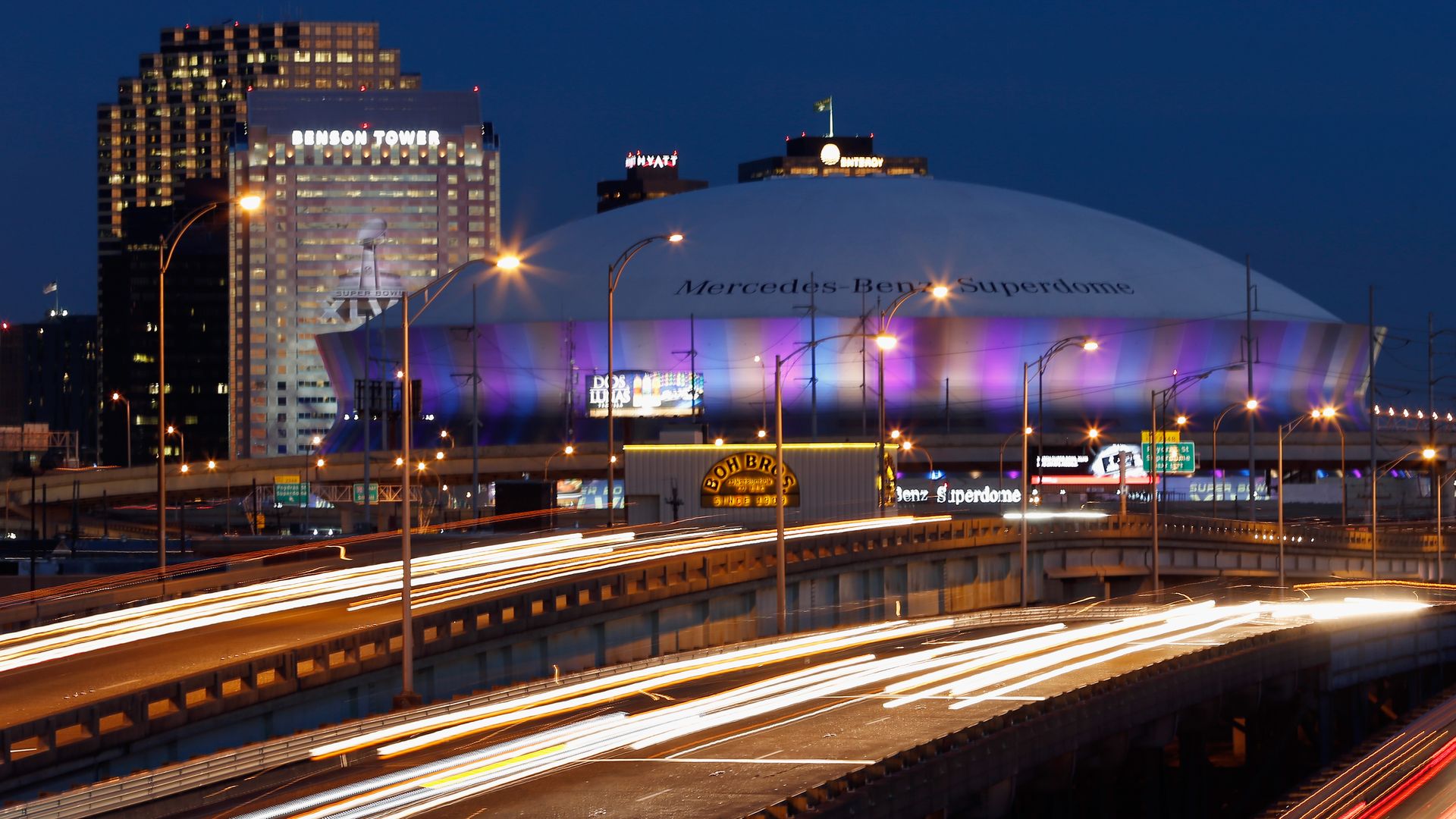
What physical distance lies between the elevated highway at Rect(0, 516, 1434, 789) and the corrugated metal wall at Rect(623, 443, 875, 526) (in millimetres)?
3248

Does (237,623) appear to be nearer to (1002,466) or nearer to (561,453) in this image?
(561,453)

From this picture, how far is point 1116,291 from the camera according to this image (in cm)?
14350

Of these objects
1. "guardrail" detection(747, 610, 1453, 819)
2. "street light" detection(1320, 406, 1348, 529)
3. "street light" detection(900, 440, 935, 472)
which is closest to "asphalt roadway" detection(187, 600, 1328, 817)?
"guardrail" detection(747, 610, 1453, 819)

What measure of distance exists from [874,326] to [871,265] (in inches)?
314

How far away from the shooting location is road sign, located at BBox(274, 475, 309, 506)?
146725mm

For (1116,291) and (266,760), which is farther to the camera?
(1116,291)

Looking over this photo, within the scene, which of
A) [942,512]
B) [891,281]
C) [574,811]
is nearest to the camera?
[574,811]

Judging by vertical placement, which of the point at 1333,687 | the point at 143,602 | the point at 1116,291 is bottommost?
the point at 1333,687

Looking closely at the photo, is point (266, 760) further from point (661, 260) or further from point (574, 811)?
point (661, 260)

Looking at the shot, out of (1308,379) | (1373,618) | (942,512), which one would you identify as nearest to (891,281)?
(1308,379)

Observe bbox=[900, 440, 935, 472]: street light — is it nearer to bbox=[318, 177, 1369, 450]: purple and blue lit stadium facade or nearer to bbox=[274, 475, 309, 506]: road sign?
bbox=[318, 177, 1369, 450]: purple and blue lit stadium facade

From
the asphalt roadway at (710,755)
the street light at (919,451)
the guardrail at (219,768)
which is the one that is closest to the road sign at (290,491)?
the street light at (919,451)

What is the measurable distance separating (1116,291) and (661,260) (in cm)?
3280

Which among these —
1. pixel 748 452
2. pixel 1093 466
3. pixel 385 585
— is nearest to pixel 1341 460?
pixel 1093 466
